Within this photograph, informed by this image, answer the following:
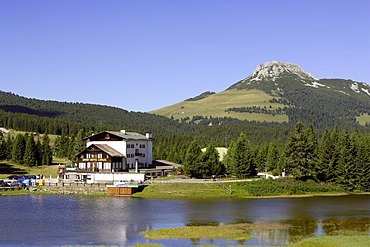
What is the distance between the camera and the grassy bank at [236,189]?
291 feet

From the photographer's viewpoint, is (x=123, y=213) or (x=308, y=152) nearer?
(x=123, y=213)

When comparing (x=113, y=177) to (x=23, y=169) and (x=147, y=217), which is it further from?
(x=147, y=217)

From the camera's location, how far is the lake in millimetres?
48750

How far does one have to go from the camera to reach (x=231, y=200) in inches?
3268

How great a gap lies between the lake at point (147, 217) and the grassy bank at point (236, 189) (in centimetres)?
536

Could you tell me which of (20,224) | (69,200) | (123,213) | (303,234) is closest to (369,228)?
(303,234)

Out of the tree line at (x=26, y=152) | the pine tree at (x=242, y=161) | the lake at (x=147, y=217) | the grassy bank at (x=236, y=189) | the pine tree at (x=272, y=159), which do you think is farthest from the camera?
the tree line at (x=26, y=152)

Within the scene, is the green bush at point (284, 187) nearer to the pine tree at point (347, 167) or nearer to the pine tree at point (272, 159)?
the pine tree at point (347, 167)

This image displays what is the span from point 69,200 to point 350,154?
168 ft

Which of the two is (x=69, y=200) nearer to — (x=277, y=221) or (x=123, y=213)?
(x=123, y=213)

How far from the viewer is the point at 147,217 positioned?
62688 mm

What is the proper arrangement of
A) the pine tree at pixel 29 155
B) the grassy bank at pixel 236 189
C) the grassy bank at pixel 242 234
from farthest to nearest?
1. the pine tree at pixel 29 155
2. the grassy bank at pixel 236 189
3. the grassy bank at pixel 242 234

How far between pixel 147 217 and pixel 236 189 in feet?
101

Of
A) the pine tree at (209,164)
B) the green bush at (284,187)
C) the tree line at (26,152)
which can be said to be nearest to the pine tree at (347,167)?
the green bush at (284,187)
